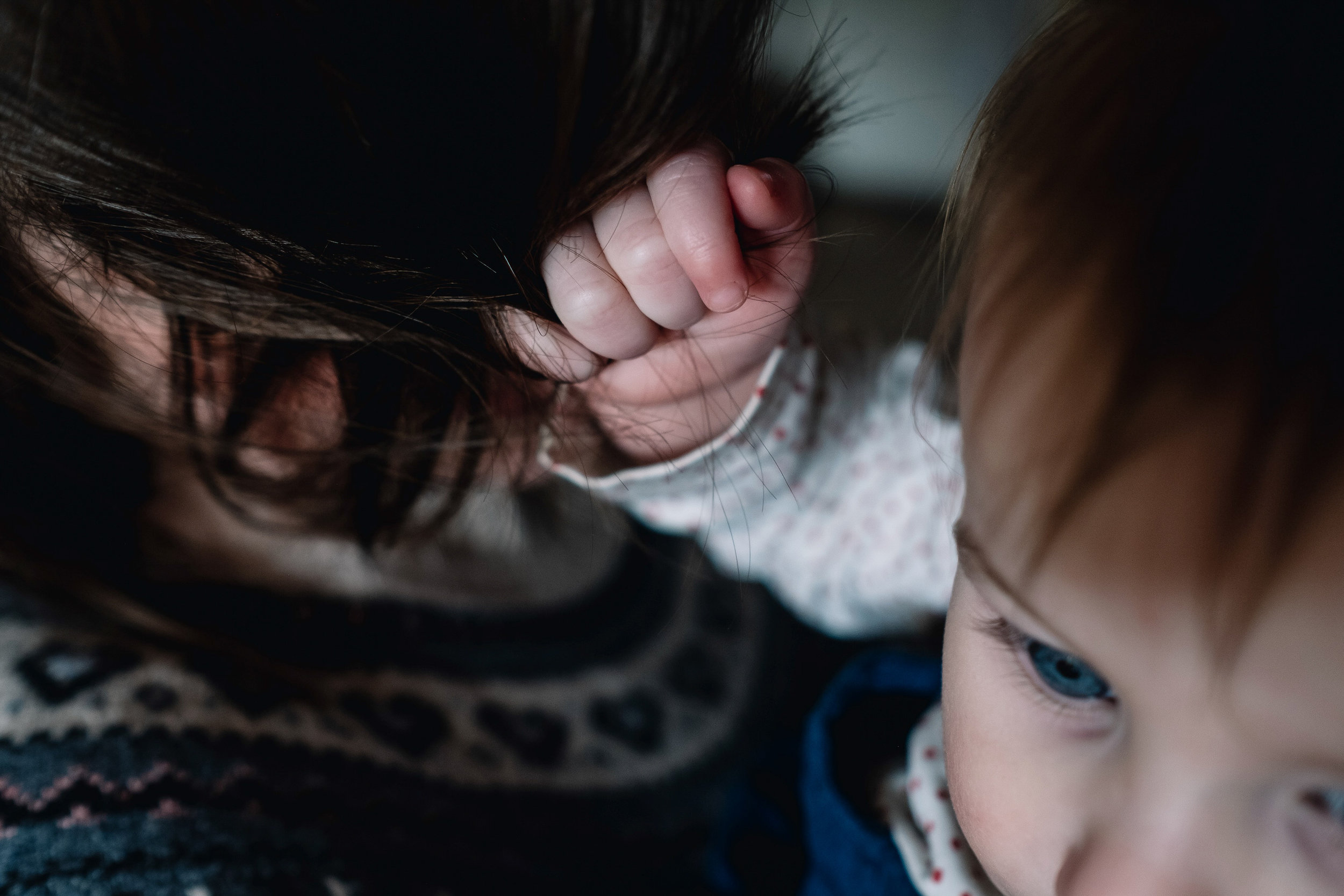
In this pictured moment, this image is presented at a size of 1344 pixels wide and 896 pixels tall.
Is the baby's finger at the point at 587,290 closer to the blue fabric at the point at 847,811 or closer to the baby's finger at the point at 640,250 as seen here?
the baby's finger at the point at 640,250

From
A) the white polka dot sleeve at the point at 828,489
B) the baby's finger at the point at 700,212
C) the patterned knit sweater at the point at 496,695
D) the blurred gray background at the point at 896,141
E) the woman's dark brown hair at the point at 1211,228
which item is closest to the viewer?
the woman's dark brown hair at the point at 1211,228

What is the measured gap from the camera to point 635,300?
356mm

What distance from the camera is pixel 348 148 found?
28 cm

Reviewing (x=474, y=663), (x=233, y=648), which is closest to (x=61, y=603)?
(x=233, y=648)

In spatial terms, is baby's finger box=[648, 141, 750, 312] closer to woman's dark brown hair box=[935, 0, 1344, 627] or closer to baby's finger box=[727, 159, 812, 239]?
baby's finger box=[727, 159, 812, 239]

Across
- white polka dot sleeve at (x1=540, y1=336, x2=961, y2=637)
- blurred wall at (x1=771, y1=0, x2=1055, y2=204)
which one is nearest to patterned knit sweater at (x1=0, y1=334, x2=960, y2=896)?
white polka dot sleeve at (x1=540, y1=336, x2=961, y2=637)

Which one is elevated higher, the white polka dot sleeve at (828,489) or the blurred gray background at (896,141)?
the blurred gray background at (896,141)

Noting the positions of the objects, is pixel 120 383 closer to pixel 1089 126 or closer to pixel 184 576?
pixel 184 576

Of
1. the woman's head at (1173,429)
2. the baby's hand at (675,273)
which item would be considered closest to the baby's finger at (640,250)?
the baby's hand at (675,273)

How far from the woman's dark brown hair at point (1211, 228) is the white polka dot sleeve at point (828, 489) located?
0.90 ft

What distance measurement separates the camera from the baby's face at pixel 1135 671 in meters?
0.23

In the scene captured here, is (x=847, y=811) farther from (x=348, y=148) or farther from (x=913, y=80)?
(x=913, y=80)

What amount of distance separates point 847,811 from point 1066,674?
25 centimetres

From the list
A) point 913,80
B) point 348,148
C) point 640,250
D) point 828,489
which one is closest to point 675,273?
point 640,250
